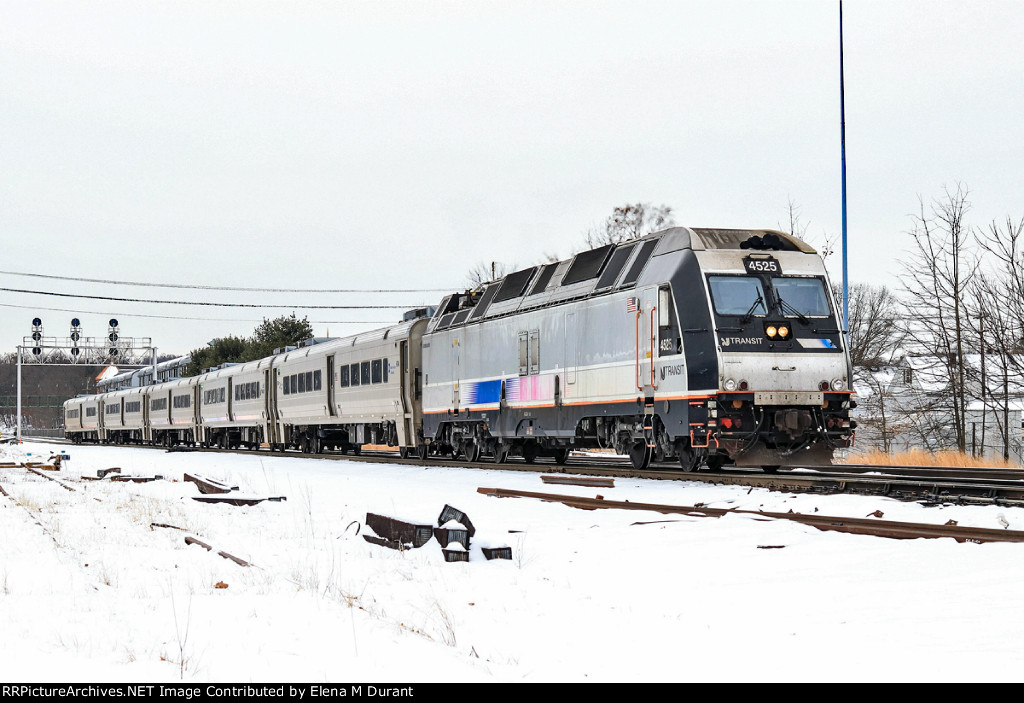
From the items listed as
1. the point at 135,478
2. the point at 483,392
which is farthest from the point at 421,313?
the point at 135,478

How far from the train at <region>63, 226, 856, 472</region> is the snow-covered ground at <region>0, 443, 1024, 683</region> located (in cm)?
314

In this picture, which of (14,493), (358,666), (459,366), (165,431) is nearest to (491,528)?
(358,666)

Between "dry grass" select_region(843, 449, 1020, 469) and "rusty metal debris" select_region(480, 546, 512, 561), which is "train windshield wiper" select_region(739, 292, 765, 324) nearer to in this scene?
"dry grass" select_region(843, 449, 1020, 469)

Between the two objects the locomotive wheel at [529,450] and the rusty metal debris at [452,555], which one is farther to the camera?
the locomotive wheel at [529,450]

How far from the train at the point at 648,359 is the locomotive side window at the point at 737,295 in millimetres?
21

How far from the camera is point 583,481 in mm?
14977

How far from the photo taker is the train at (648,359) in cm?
1461

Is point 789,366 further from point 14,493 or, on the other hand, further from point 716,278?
point 14,493

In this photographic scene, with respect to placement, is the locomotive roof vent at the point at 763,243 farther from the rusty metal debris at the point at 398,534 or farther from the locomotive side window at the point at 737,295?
the rusty metal debris at the point at 398,534

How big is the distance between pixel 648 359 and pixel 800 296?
8.05ft

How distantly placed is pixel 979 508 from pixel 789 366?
4635mm

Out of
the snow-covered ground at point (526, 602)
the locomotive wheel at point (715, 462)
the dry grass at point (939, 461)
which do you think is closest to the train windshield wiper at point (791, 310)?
the locomotive wheel at point (715, 462)

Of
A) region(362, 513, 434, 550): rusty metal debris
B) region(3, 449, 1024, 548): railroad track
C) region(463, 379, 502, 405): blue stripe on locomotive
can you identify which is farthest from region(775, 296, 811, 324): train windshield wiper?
region(362, 513, 434, 550): rusty metal debris

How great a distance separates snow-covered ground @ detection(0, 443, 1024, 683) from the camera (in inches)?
193
